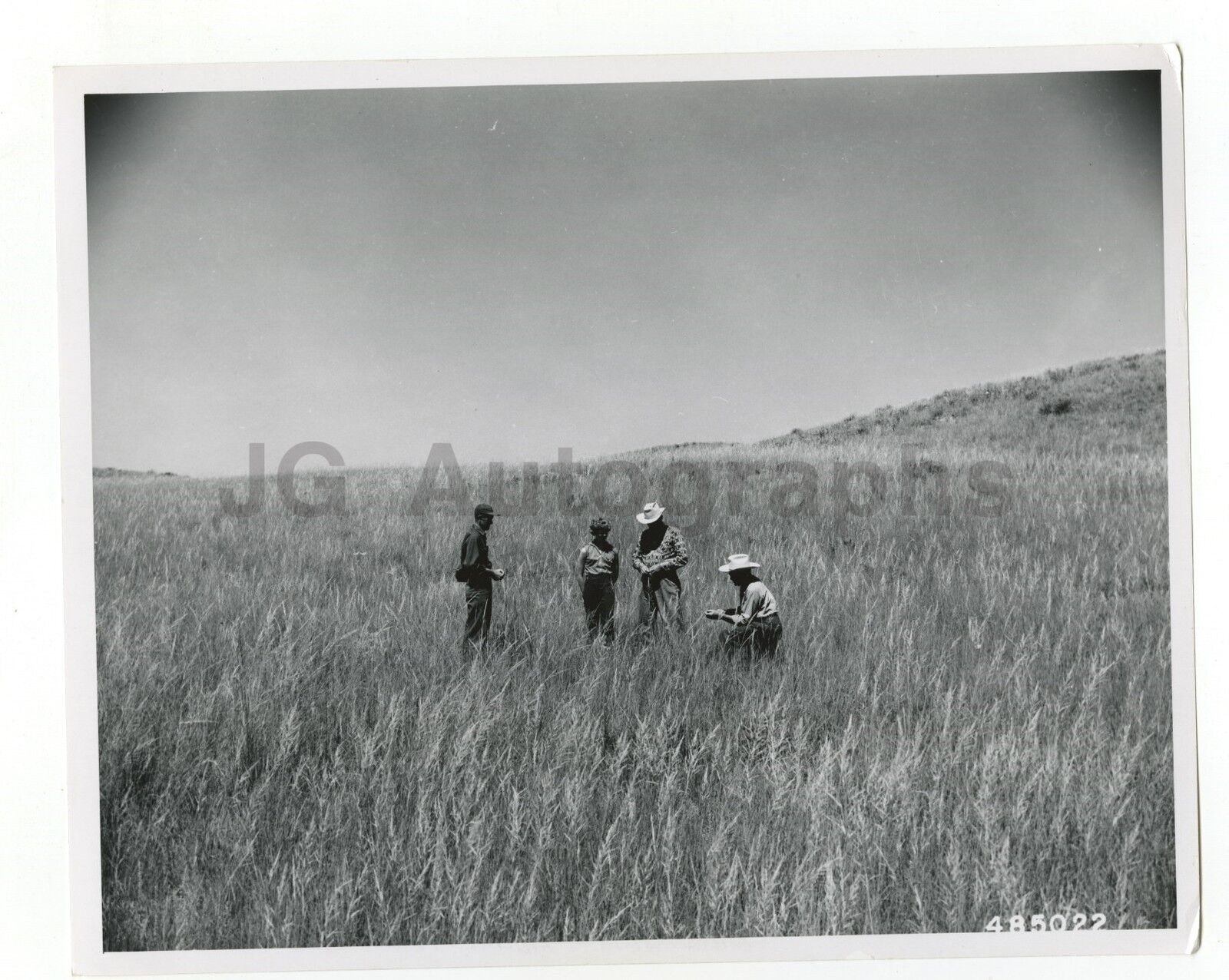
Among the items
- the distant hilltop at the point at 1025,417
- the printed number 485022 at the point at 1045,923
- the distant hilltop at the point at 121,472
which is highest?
the distant hilltop at the point at 1025,417

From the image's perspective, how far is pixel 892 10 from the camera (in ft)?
12.0

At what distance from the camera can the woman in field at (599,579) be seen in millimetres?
3982

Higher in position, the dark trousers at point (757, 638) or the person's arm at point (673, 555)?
the person's arm at point (673, 555)

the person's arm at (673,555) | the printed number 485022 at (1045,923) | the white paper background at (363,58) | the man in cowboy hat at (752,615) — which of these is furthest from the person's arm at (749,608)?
the white paper background at (363,58)

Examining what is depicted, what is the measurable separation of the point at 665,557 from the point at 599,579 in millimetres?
433

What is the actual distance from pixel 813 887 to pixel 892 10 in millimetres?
4666

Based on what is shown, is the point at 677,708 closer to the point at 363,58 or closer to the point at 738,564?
the point at 738,564

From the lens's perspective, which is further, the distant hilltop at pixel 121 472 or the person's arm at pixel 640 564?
the person's arm at pixel 640 564

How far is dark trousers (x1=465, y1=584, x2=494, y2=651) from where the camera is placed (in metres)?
4.00

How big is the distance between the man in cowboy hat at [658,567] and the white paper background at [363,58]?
2.73 m

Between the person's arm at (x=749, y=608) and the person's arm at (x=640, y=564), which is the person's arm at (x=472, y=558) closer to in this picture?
the person's arm at (x=640, y=564)

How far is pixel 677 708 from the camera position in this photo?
12.1 ft

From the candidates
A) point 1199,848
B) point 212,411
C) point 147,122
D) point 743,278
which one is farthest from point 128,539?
point 1199,848

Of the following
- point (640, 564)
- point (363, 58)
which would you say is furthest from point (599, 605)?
point (363, 58)
